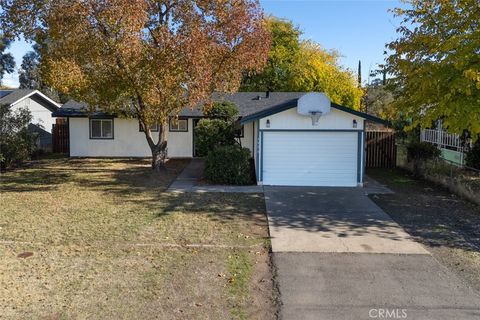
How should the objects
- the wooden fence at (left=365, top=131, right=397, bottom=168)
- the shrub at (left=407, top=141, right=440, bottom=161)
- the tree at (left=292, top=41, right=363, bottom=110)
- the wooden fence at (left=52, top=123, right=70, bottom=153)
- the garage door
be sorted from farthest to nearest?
the tree at (left=292, top=41, right=363, bottom=110)
the wooden fence at (left=52, top=123, right=70, bottom=153)
the wooden fence at (left=365, top=131, right=397, bottom=168)
the shrub at (left=407, top=141, right=440, bottom=161)
the garage door

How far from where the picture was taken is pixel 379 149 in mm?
18203

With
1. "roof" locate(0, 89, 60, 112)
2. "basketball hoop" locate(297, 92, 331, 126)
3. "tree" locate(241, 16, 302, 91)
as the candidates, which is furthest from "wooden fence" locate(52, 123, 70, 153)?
"basketball hoop" locate(297, 92, 331, 126)

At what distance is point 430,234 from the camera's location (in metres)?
7.76

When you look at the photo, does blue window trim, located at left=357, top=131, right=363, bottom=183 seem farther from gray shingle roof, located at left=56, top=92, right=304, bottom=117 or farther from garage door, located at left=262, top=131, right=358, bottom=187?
gray shingle roof, located at left=56, top=92, right=304, bottom=117

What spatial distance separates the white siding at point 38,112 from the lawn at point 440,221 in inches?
846

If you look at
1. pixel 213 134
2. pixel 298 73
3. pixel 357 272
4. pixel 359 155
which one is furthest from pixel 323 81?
pixel 357 272

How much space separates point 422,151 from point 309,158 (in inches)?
200

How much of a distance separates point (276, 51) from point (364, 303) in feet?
94.9

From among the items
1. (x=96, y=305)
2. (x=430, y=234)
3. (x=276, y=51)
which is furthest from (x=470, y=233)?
(x=276, y=51)

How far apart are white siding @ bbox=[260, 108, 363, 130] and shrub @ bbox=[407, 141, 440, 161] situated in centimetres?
385

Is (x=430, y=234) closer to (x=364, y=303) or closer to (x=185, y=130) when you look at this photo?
(x=364, y=303)

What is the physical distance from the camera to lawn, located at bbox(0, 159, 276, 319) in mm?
4781

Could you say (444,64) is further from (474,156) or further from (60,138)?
(60,138)

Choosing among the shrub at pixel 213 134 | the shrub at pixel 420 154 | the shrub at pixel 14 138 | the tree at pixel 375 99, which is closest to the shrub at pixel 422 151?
the shrub at pixel 420 154
